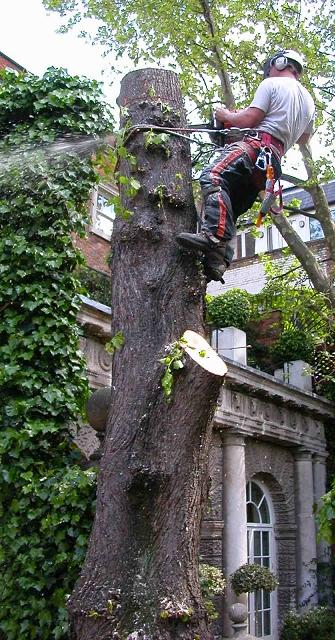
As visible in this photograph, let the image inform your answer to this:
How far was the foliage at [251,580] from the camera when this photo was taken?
391 inches

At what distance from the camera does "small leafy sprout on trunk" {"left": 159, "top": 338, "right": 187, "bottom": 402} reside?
3.31 metres

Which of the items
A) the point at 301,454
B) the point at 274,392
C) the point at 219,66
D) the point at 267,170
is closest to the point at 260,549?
the point at 301,454

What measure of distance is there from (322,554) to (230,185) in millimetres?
11177

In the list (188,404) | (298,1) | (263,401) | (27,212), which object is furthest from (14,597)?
(298,1)

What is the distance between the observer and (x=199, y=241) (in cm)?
375

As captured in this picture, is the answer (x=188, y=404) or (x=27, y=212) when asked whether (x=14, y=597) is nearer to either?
(x=188, y=404)

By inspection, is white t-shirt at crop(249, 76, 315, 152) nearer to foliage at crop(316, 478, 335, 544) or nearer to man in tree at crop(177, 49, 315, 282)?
man in tree at crop(177, 49, 315, 282)

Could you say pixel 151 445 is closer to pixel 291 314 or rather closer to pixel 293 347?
pixel 291 314

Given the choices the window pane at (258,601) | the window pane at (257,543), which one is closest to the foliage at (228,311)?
the window pane at (257,543)

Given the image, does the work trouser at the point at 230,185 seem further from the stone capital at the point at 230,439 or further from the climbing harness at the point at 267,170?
the stone capital at the point at 230,439

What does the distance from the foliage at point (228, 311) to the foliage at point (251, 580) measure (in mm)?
4323

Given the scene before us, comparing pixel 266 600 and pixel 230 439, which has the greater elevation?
pixel 230 439

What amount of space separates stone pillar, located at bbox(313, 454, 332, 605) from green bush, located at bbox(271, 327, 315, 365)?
204cm

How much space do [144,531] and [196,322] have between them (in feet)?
3.69
